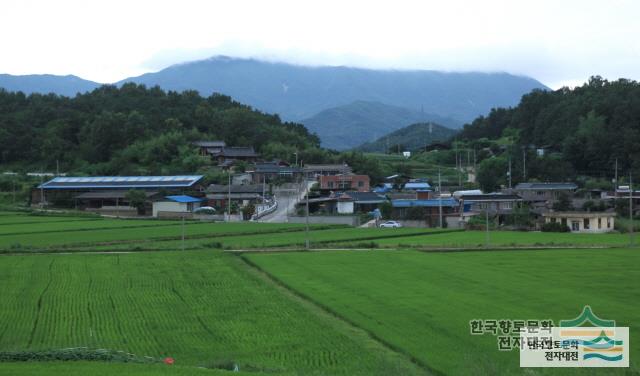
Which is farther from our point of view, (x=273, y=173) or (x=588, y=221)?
(x=273, y=173)

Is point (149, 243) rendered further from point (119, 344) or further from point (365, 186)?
point (365, 186)

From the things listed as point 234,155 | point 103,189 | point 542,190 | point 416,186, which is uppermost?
point 234,155

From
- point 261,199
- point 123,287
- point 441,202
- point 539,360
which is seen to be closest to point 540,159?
point 441,202

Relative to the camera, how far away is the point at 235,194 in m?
54.8

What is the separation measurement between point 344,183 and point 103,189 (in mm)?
18670

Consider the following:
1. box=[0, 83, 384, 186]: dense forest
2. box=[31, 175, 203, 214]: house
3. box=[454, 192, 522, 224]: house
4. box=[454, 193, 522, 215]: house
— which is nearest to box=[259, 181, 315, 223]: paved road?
box=[31, 175, 203, 214]: house

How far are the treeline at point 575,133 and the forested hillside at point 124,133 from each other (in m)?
20.8

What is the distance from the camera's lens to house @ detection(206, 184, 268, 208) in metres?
54.0

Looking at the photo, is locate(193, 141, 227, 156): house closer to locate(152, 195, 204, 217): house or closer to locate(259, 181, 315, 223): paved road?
locate(259, 181, 315, 223): paved road

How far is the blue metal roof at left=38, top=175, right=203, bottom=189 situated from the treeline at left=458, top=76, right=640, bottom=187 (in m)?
26.0

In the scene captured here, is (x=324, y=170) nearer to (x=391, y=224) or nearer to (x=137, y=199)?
(x=137, y=199)

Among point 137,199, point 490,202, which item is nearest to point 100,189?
point 137,199

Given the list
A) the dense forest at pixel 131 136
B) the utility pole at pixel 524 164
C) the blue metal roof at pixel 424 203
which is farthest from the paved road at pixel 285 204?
the utility pole at pixel 524 164

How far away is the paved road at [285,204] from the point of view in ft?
161
